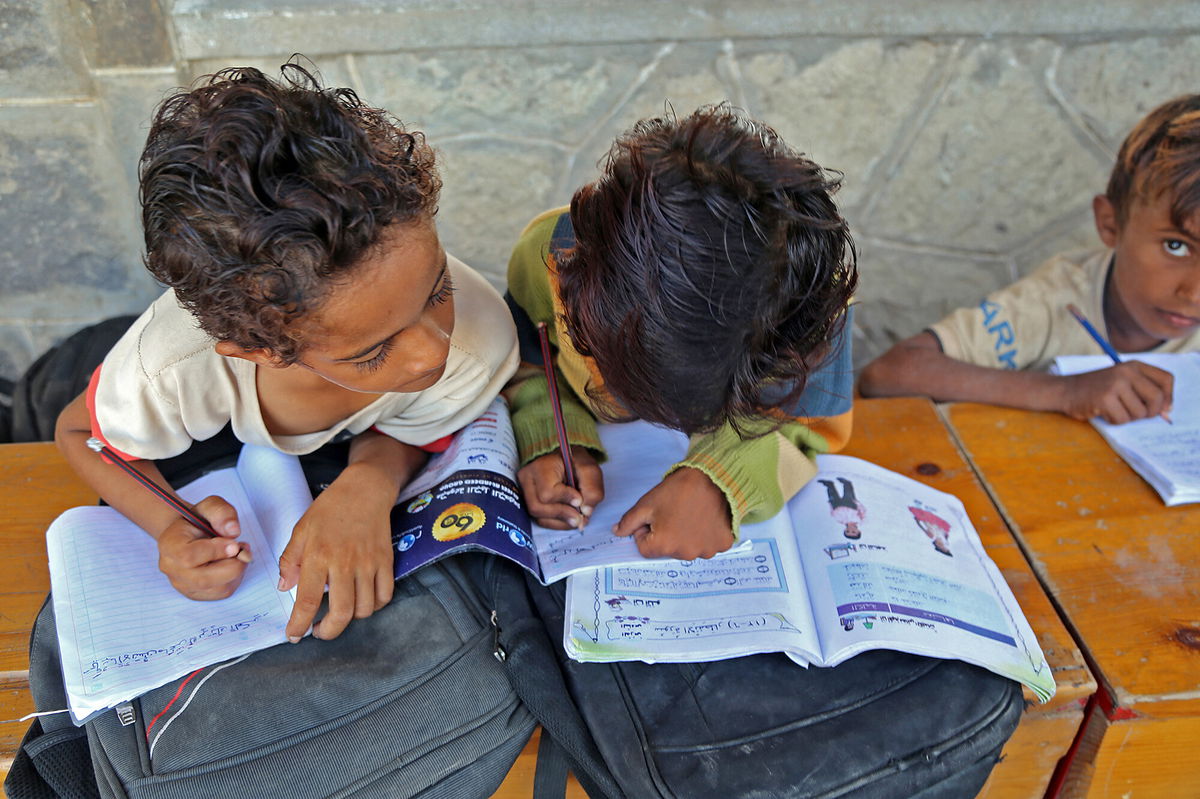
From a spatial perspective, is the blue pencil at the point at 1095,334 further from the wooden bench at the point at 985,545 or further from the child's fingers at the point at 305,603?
the child's fingers at the point at 305,603

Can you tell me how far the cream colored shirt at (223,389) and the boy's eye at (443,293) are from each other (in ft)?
0.44

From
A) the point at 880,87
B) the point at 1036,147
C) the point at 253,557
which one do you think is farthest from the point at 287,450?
the point at 1036,147

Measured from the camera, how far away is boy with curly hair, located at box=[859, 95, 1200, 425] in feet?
4.84

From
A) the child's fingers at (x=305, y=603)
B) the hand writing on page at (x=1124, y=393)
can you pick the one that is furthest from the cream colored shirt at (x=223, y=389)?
the hand writing on page at (x=1124, y=393)

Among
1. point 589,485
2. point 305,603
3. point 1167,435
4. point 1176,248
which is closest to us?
point 305,603

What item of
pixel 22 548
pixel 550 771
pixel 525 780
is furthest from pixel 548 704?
pixel 22 548

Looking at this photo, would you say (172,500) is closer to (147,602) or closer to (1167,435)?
(147,602)

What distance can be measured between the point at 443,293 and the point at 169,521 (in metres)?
0.45

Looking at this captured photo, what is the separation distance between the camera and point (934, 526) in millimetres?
1212

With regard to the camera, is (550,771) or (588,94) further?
(588,94)

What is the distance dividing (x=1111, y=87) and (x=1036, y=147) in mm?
195

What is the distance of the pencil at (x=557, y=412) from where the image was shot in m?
1.18

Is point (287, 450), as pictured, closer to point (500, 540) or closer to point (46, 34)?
point (500, 540)

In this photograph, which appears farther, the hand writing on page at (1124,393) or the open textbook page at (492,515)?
the hand writing on page at (1124,393)
